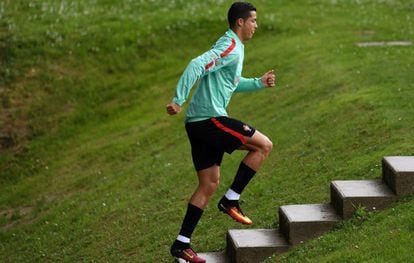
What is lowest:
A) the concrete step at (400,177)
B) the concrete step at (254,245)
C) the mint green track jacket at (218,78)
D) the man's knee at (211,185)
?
the concrete step at (254,245)

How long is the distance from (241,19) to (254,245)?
2.33m

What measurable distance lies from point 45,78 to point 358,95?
9.79m

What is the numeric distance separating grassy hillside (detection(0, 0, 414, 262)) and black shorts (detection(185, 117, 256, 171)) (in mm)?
1304

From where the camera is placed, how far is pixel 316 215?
9.98 meters

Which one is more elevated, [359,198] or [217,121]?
[217,121]

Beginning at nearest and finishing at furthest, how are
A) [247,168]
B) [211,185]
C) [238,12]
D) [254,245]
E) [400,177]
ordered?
[238,12] < [211,185] < [247,168] < [254,245] < [400,177]

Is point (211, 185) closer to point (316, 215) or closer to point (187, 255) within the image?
point (187, 255)

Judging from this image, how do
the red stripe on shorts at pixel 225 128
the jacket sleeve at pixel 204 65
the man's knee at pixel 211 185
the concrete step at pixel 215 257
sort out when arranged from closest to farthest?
the jacket sleeve at pixel 204 65 < the red stripe on shorts at pixel 225 128 < the man's knee at pixel 211 185 < the concrete step at pixel 215 257

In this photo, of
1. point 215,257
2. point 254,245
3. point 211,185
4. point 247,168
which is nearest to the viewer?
point 211,185

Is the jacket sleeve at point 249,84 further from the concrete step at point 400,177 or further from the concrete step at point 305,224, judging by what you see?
the concrete step at point 400,177

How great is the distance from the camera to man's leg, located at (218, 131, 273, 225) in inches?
372

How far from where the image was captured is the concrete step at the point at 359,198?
387 inches

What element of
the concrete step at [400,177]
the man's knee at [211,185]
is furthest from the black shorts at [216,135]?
the concrete step at [400,177]

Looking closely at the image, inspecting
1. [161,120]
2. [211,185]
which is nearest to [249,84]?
[211,185]
